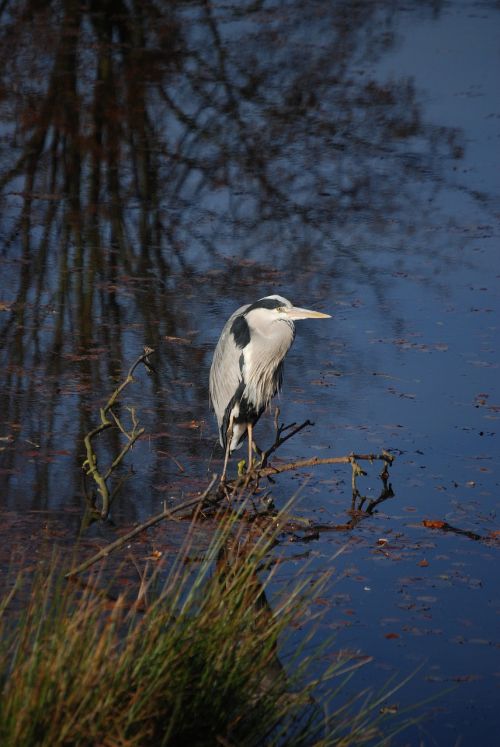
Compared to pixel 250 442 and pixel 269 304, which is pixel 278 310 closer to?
pixel 269 304

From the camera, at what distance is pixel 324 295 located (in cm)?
988

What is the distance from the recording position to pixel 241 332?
731 centimetres

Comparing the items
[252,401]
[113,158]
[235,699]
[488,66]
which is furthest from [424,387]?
[488,66]

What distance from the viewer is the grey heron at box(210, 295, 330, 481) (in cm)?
717

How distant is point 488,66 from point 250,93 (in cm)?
418

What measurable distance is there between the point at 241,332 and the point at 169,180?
17.5 feet

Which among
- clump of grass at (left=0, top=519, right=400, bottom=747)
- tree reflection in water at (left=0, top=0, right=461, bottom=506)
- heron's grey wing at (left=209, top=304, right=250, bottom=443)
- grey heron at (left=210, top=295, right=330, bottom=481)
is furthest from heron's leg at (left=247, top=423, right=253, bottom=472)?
clump of grass at (left=0, top=519, right=400, bottom=747)

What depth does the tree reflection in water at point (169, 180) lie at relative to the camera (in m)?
8.38

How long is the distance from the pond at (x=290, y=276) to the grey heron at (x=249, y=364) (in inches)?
9.6

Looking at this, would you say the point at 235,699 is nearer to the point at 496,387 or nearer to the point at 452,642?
the point at 452,642

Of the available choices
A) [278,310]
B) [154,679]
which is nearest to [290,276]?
[278,310]

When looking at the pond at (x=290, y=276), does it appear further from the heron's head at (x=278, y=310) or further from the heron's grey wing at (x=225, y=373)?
the heron's head at (x=278, y=310)

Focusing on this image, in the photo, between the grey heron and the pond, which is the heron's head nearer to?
the grey heron

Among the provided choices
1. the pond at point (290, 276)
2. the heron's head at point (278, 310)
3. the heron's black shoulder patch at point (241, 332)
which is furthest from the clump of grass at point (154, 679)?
the heron's black shoulder patch at point (241, 332)
